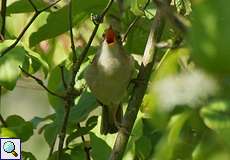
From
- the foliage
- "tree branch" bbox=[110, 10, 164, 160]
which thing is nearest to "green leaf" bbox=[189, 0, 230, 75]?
the foliage

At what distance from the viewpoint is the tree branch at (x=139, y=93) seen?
108cm

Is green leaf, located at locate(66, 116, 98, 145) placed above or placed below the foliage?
below

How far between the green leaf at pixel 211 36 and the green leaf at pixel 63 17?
97 centimetres

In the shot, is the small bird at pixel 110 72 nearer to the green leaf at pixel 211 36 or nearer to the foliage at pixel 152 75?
the foliage at pixel 152 75

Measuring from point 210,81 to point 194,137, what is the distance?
21cm

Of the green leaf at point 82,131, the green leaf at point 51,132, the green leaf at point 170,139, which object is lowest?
the green leaf at point 82,131

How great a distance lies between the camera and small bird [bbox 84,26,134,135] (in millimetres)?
1553

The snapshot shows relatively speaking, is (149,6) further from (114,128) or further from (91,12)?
(114,128)

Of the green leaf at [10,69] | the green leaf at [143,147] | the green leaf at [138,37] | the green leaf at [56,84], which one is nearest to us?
the green leaf at [10,69]

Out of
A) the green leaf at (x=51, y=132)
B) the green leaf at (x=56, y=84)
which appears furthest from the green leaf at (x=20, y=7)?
the green leaf at (x=51, y=132)

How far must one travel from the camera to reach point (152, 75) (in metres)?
1.16

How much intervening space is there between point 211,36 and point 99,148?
0.98m

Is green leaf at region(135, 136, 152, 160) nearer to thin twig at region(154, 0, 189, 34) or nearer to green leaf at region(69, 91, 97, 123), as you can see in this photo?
green leaf at region(69, 91, 97, 123)

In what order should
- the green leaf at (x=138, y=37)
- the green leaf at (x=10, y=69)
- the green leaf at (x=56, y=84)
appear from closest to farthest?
the green leaf at (x=10, y=69)
the green leaf at (x=138, y=37)
the green leaf at (x=56, y=84)
